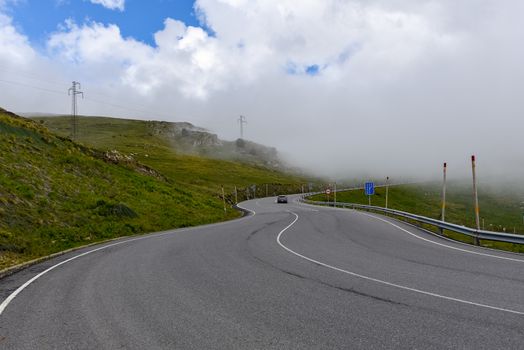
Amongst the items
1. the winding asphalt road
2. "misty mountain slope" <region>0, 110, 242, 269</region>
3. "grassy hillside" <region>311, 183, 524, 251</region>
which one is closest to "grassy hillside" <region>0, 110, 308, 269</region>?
"misty mountain slope" <region>0, 110, 242, 269</region>

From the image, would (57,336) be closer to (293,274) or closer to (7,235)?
(293,274)

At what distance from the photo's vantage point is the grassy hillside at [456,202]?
93756 mm

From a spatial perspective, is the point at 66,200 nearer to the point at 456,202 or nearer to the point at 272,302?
the point at 272,302

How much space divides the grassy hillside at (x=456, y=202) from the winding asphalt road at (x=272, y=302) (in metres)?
71.3

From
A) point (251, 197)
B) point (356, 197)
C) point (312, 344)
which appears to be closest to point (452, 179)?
point (356, 197)

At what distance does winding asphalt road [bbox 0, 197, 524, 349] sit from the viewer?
5.77 m

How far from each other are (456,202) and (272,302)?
131 meters

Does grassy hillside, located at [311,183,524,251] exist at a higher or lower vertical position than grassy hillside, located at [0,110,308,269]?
lower

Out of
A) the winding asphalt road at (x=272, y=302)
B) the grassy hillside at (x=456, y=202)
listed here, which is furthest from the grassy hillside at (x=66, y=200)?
the grassy hillside at (x=456, y=202)

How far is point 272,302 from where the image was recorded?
7559 mm

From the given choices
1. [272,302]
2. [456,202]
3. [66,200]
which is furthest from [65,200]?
[456,202]

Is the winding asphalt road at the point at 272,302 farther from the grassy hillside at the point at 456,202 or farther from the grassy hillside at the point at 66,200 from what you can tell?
the grassy hillside at the point at 456,202

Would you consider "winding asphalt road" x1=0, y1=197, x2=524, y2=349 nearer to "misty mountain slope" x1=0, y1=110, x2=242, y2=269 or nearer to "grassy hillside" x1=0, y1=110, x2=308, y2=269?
"grassy hillside" x1=0, y1=110, x2=308, y2=269

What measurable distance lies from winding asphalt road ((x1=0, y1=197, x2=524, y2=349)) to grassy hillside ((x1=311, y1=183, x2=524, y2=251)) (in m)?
71.3
